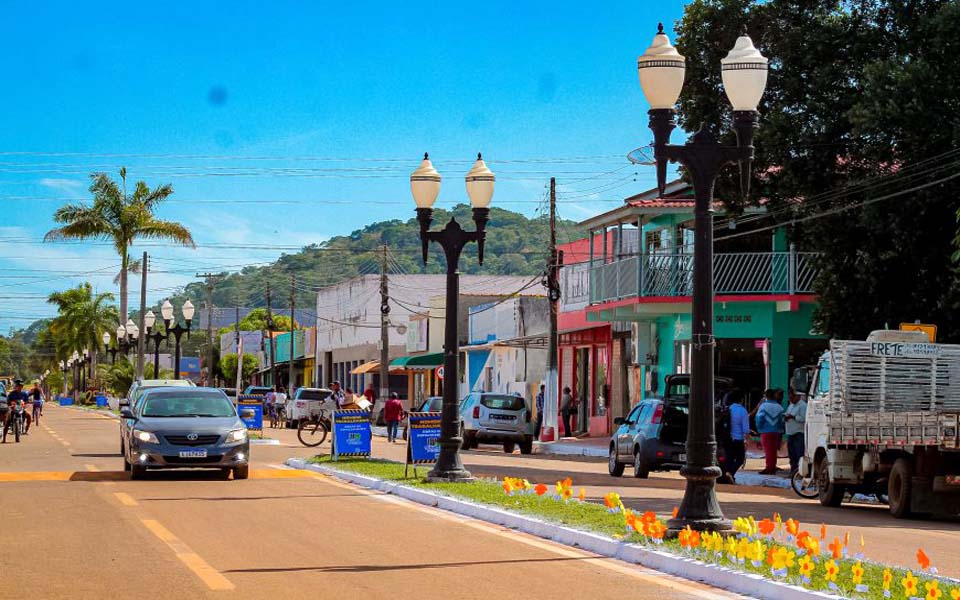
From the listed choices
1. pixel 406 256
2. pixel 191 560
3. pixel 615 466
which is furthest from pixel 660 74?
pixel 406 256

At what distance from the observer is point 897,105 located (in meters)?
25.2

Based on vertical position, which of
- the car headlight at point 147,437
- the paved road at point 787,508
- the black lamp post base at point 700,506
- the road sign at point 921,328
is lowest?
the paved road at point 787,508

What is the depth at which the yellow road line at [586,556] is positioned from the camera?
10188 mm

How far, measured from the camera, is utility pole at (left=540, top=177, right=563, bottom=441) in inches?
1678

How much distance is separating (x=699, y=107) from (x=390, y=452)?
11.0m

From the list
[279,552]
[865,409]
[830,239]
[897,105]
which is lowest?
[279,552]

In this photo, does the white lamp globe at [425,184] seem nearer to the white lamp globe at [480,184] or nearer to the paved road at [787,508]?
the white lamp globe at [480,184]

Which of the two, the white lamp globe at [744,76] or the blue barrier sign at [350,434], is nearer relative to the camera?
the white lamp globe at [744,76]

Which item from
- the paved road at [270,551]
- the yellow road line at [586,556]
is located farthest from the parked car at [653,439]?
the yellow road line at [586,556]

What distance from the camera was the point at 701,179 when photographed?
41.7 feet

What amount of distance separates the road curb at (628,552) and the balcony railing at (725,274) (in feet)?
62.0

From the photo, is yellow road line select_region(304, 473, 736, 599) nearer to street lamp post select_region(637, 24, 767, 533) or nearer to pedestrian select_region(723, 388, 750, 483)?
street lamp post select_region(637, 24, 767, 533)

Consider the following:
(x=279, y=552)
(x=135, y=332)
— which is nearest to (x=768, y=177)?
(x=279, y=552)

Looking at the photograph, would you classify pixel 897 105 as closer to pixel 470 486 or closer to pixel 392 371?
pixel 470 486
